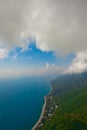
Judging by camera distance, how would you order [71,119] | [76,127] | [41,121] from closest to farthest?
1. [76,127]
2. [71,119]
3. [41,121]

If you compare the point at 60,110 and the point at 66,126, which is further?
the point at 60,110

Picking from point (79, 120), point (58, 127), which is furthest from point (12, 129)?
point (79, 120)

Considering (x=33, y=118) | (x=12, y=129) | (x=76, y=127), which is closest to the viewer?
(x=76, y=127)

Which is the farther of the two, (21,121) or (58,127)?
(21,121)

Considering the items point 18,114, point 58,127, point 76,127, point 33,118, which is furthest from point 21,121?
point 76,127

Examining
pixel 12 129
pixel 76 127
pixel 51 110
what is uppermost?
pixel 51 110

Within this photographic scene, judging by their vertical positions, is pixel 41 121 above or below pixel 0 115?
below

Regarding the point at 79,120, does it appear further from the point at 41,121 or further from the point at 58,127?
the point at 41,121

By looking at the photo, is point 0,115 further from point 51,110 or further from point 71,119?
point 71,119

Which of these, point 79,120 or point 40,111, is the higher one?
point 40,111
